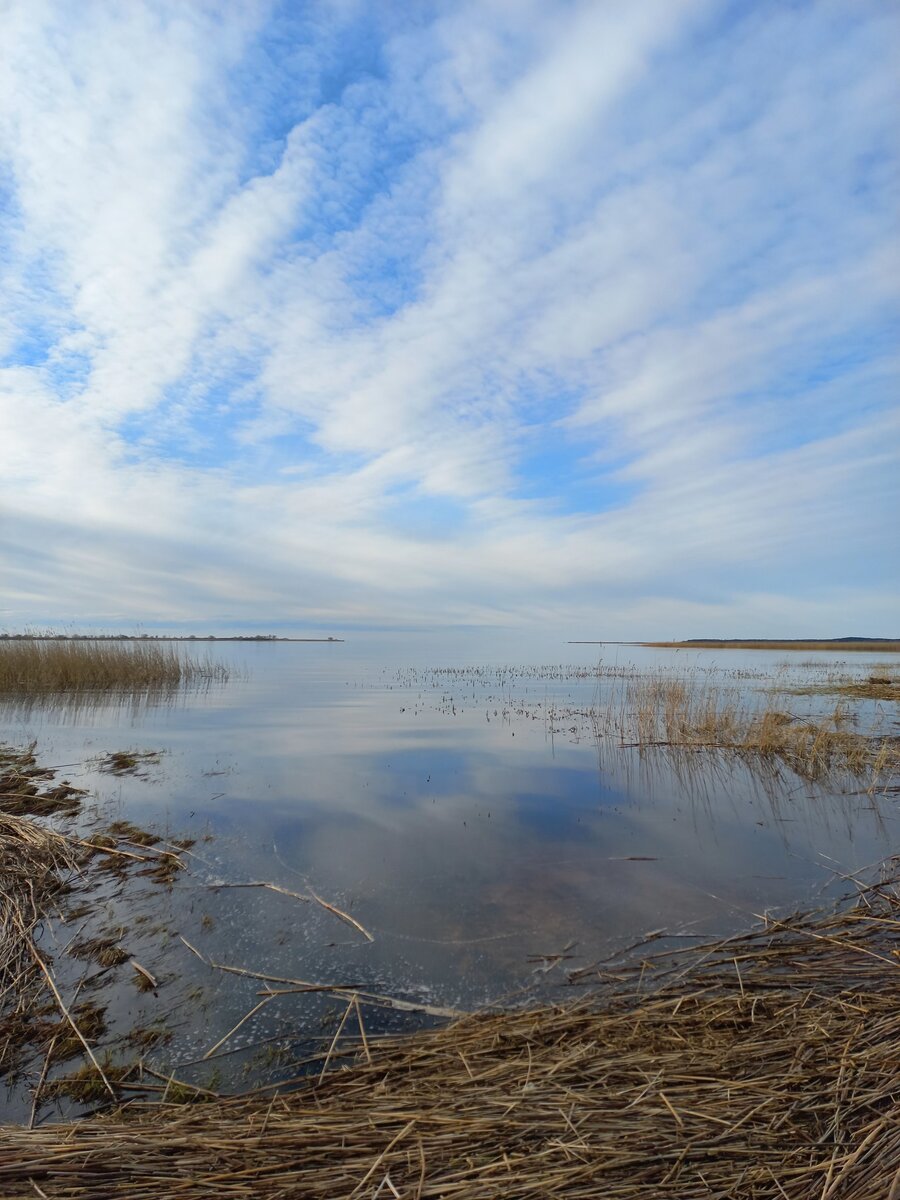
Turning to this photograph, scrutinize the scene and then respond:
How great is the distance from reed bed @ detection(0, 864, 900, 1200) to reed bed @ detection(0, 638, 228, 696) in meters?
24.9

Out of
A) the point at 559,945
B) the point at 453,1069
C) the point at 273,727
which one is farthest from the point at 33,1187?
the point at 273,727

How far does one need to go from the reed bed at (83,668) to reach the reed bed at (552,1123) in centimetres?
2494

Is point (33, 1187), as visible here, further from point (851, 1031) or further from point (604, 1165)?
point (851, 1031)

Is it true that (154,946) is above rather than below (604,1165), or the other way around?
below

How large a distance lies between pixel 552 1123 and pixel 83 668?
2718cm

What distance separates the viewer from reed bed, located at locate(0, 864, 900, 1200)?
2158 millimetres

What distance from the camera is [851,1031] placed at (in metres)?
3.07

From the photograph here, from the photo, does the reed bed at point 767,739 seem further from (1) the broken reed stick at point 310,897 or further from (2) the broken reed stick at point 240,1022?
(2) the broken reed stick at point 240,1022

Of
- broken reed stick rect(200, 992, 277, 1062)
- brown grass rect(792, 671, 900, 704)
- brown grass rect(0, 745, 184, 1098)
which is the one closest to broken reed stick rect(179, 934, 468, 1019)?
broken reed stick rect(200, 992, 277, 1062)

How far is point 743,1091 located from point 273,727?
13828mm

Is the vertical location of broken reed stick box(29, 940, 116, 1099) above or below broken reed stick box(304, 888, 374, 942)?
above

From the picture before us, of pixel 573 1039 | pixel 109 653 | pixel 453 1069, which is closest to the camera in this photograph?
pixel 453 1069

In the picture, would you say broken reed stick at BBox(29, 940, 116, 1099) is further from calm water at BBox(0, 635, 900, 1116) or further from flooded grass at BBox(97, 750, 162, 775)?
flooded grass at BBox(97, 750, 162, 775)

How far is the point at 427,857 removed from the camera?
6.62m
